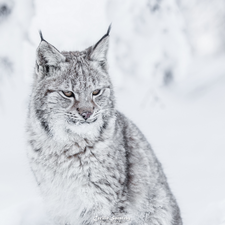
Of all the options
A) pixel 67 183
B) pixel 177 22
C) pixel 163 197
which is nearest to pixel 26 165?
pixel 67 183

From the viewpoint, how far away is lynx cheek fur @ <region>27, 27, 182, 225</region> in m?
3.28

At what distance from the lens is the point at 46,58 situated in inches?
130

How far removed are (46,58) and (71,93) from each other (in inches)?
15.8

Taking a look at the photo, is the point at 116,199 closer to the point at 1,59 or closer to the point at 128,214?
the point at 128,214

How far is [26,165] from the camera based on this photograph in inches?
151

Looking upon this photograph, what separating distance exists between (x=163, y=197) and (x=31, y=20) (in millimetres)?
3583

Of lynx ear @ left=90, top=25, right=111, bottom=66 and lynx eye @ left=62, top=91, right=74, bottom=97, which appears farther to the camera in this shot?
lynx ear @ left=90, top=25, right=111, bottom=66

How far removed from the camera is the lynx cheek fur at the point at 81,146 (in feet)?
10.8

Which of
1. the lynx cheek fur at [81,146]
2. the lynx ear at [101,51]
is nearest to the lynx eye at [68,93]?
the lynx cheek fur at [81,146]

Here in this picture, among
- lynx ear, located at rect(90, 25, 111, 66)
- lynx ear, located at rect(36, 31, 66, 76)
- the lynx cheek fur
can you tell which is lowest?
the lynx cheek fur

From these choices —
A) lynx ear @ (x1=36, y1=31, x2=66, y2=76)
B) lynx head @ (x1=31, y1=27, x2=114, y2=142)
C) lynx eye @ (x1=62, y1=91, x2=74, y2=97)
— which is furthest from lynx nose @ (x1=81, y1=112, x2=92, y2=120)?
lynx ear @ (x1=36, y1=31, x2=66, y2=76)

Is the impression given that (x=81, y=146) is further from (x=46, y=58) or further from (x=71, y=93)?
(x=46, y=58)

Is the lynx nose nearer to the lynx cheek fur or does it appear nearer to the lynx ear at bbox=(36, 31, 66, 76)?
the lynx cheek fur

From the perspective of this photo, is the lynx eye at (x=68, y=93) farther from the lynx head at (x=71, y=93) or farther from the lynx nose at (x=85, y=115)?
the lynx nose at (x=85, y=115)
